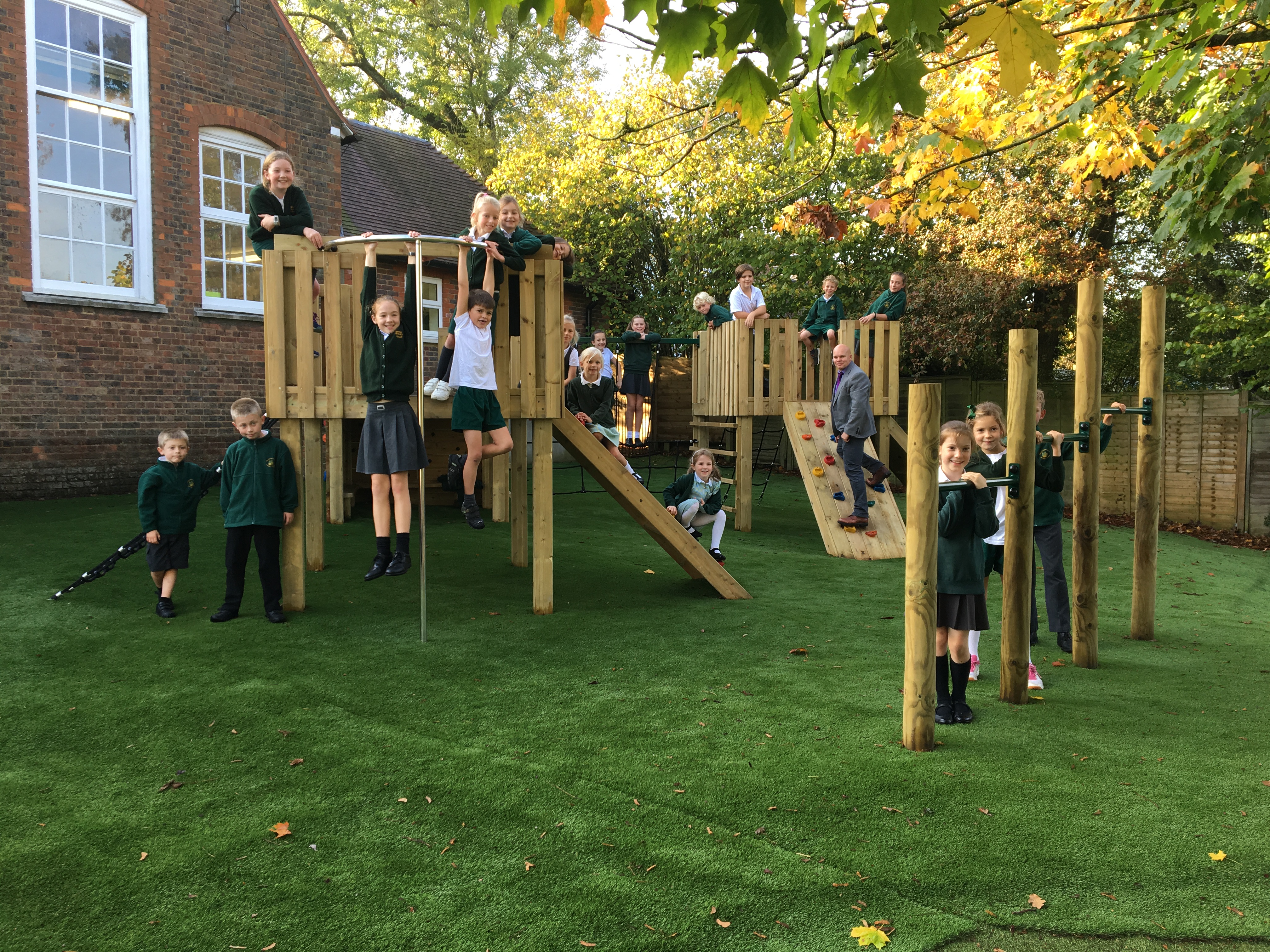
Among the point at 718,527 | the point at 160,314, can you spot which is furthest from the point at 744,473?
the point at 160,314

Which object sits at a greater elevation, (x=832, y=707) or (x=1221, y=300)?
(x=1221, y=300)

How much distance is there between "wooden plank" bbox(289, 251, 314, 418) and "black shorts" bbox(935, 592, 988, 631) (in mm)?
4333

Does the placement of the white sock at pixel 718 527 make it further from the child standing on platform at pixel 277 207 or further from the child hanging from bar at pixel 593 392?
the child standing on platform at pixel 277 207

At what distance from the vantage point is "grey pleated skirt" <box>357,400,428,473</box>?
6211 millimetres

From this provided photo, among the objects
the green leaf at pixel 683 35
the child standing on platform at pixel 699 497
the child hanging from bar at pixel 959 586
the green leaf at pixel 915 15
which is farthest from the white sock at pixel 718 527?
the green leaf at pixel 915 15

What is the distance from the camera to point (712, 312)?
1279cm

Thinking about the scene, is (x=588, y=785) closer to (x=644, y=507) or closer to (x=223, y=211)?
(x=644, y=507)

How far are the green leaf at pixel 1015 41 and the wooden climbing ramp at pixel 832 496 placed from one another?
6829 millimetres

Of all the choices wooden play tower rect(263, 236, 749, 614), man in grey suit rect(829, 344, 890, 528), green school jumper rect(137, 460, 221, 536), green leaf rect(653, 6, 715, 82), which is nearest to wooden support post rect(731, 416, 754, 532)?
man in grey suit rect(829, 344, 890, 528)

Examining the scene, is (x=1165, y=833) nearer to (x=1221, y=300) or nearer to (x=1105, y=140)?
(x=1105, y=140)

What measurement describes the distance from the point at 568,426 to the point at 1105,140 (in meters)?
4.50

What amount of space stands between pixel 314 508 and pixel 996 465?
19.0 feet

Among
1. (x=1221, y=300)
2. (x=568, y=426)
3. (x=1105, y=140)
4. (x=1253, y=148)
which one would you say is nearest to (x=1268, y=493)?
(x=1221, y=300)

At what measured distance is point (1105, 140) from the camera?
21.9 feet
